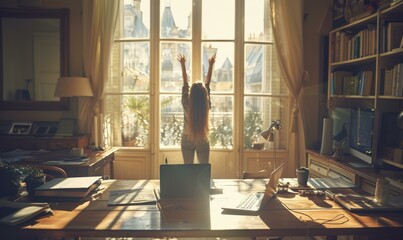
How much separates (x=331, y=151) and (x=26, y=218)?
121 inches

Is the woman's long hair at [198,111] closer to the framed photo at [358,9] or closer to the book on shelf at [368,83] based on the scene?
the book on shelf at [368,83]

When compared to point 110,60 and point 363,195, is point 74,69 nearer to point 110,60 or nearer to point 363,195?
point 110,60

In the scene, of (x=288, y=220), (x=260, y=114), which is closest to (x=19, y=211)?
(x=288, y=220)

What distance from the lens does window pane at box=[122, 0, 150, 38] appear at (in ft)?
15.0

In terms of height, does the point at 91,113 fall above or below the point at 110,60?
below

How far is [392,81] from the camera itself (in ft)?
10.1

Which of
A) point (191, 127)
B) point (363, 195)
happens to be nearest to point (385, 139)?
point (363, 195)

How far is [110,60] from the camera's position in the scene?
→ 459 centimetres

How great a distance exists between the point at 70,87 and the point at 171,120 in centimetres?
125

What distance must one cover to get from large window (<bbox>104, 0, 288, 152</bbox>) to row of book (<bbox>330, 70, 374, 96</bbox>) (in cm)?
69

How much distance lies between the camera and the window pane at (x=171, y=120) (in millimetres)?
4605

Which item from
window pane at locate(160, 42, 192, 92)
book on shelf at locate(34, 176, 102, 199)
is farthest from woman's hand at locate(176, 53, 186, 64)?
book on shelf at locate(34, 176, 102, 199)

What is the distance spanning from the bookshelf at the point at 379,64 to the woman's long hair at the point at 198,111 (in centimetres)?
146

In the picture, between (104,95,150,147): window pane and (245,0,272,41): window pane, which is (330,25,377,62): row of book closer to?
(245,0,272,41): window pane
